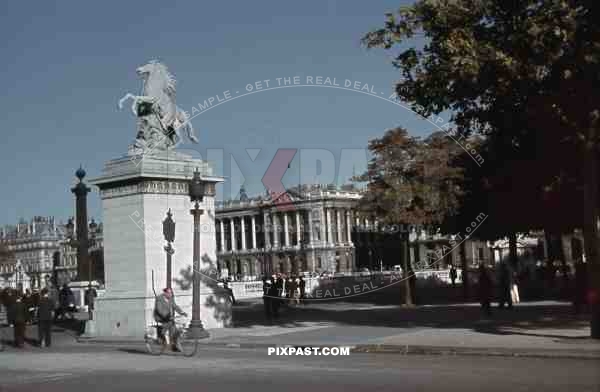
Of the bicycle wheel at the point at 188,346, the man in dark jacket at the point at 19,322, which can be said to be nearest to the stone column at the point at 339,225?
the man in dark jacket at the point at 19,322

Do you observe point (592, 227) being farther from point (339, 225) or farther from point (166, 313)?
point (339, 225)

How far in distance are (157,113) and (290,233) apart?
142316 mm

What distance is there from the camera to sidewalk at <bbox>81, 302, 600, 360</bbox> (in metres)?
18.0

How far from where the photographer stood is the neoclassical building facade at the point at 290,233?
485 ft

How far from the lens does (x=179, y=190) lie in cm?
2680

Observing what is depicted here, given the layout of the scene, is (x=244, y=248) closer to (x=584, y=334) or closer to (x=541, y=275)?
(x=541, y=275)

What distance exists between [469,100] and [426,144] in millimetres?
19130

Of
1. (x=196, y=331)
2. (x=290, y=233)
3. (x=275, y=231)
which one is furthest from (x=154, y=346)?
(x=275, y=231)

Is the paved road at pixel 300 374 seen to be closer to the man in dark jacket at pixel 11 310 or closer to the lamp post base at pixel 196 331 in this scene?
the lamp post base at pixel 196 331

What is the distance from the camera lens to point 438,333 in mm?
22031

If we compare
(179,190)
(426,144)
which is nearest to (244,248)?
(426,144)

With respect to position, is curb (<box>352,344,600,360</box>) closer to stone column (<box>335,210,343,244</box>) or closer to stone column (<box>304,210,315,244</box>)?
stone column (<box>335,210,343,244</box>)

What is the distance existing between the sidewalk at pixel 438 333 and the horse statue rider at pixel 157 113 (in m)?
6.29

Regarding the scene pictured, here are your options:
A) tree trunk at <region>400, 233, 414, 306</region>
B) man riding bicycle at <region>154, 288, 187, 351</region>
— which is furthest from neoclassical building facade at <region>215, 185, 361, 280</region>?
man riding bicycle at <region>154, 288, 187, 351</region>
